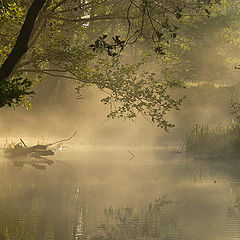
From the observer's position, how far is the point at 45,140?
101 feet

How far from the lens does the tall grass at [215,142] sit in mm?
24500

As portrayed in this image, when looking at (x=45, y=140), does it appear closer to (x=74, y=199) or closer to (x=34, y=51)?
(x=34, y=51)

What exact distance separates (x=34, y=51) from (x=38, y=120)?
16835 mm

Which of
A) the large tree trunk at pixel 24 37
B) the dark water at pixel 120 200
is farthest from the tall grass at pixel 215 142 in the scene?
the large tree trunk at pixel 24 37

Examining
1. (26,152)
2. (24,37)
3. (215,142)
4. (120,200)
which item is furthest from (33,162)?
(24,37)

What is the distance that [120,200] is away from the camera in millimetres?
13805

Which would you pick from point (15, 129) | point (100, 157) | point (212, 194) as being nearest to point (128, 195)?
point (212, 194)

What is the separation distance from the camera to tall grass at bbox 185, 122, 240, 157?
24.5 meters

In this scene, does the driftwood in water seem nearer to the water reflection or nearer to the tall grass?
the water reflection

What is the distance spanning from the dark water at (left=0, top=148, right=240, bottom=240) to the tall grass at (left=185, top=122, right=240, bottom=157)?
1.56 m

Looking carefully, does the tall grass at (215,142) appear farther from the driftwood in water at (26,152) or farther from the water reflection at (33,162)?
the water reflection at (33,162)

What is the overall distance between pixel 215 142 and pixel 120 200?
12487 mm

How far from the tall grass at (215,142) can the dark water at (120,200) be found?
1.56 meters

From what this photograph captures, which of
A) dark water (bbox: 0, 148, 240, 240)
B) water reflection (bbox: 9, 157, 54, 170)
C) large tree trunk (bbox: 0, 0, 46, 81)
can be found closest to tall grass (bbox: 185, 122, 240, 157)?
dark water (bbox: 0, 148, 240, 240)
